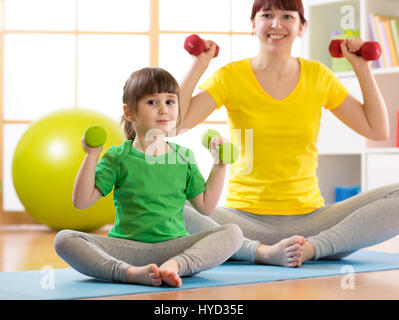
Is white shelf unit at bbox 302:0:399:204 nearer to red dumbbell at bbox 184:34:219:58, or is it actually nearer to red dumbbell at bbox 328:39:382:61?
red dumbbell at bbox 328:39:382:61

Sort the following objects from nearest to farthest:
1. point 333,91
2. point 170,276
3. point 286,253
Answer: point 170,276 → point 286,253 → point 333,91

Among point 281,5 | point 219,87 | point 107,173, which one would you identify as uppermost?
point 281,5

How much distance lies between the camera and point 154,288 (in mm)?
1439

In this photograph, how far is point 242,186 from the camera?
6.62 feet

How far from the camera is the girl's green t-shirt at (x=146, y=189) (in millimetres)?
1582

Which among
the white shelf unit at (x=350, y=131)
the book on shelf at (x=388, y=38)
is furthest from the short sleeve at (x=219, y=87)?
the book on shelf at (x=388, y=38)

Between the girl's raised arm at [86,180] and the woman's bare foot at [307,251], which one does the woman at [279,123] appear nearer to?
the woman's bare foot at [307,251]

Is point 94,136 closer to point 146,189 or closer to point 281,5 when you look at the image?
point 146,189

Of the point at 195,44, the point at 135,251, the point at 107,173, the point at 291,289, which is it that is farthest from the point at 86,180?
the point at 195,44

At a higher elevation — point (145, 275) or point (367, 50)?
point (367, 50)

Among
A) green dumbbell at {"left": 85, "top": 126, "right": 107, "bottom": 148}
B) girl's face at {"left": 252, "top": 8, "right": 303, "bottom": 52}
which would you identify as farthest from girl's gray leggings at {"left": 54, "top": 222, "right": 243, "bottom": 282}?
girl's face at {"left": 252, "top": 8, "right": 303, "bottom": 52}

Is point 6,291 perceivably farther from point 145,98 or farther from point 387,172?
point 387,172

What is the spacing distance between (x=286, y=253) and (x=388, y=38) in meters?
1.78
